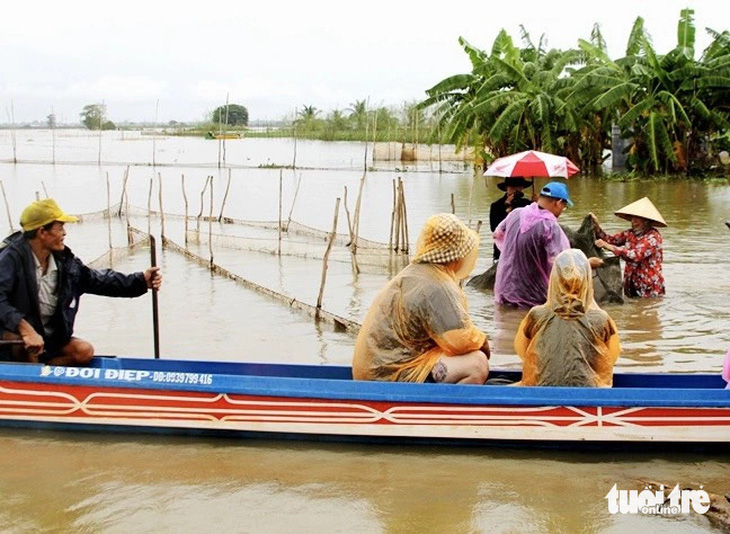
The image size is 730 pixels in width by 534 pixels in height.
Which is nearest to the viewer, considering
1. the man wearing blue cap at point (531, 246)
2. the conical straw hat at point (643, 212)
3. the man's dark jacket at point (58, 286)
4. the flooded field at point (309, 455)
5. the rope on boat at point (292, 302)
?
the flooded field at point (309, 455)

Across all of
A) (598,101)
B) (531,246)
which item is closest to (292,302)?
(531,246)

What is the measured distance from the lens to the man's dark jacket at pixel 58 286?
15.8 ft

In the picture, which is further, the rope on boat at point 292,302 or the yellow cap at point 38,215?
the rope on boat at point 292,302

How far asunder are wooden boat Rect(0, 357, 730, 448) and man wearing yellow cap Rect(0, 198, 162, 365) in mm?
240

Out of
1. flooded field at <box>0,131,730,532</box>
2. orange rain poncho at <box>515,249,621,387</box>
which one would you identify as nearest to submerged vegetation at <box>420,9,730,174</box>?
flooded field at <box>0,131,730,532</box>

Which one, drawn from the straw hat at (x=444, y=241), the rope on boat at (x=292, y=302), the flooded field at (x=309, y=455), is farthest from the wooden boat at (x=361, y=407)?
the rope on boat at (x=292, y=302)

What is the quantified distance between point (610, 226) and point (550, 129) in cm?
887

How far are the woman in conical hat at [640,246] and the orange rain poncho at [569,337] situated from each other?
3.08 metres

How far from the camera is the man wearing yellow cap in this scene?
15.9 feet

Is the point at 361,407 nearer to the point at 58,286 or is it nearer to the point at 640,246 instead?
the point at 58,286

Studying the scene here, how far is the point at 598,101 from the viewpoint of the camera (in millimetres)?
20469

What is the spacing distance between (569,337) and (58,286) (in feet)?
8.97

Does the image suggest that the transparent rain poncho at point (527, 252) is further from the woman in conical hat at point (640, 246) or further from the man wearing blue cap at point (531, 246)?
the woman in conical hat at point (640, 246)

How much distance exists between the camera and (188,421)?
477cm
